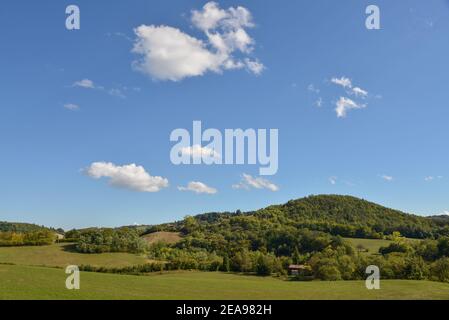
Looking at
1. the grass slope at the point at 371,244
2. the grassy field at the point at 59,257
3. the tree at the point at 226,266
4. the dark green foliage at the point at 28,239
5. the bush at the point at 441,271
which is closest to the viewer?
the bush at the point at 441,271

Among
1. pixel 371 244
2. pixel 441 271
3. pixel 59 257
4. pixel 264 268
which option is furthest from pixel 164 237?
pixel 441 271

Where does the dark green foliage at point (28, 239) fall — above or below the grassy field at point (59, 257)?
above

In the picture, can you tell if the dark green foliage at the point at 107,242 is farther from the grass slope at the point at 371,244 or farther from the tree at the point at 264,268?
the grass slope at the point at 371,244

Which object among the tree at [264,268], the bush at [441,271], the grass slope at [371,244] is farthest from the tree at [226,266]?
the grass slope at [371,244]

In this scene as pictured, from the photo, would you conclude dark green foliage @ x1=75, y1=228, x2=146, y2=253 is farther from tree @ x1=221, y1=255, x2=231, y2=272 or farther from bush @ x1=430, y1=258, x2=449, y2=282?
bush @ x1=430, y1=258, x2=449, y2=282

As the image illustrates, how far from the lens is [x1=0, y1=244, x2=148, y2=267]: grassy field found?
10181 cm

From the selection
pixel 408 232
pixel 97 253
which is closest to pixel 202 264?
pixel 97 253

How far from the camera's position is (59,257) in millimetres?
107938

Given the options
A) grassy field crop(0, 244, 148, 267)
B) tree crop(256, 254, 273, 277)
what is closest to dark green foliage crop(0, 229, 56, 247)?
grassy field crop(0, 244, 148, 267)

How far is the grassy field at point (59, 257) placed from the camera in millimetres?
101812

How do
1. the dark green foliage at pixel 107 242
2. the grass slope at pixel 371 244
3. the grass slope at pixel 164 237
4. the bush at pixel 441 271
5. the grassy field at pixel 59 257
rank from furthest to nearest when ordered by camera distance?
the grass slope at pixel 164 237
the grass slope at pixel 371 244
the dark green foliage at pixel 107 242
the grassy field at pixel 59 257
the bush at pixel 441 271
